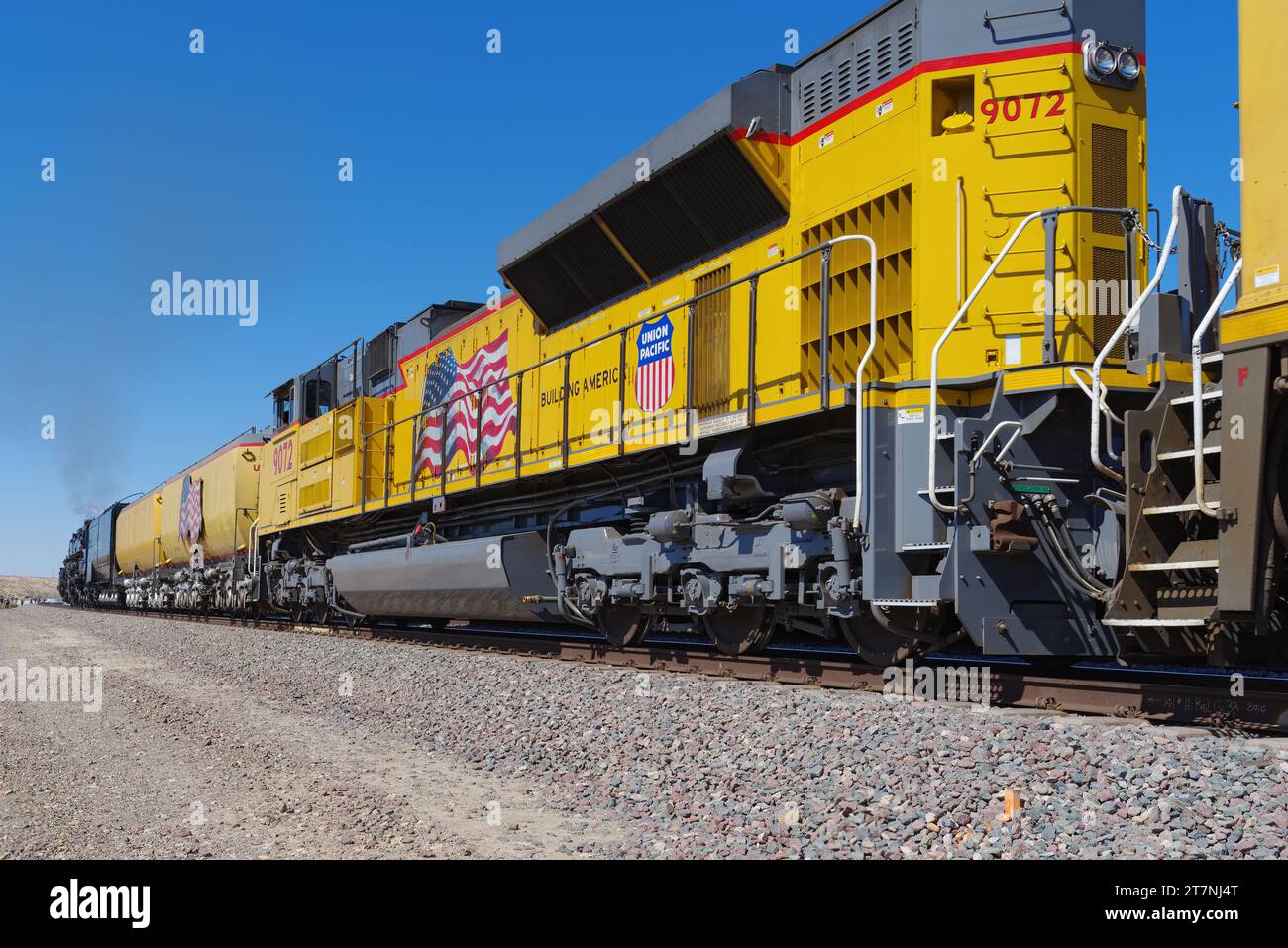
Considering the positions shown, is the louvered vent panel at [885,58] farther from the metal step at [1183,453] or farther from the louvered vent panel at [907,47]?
the metal step at [1183,453]

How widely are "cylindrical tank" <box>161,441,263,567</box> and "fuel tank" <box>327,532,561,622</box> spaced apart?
23.7 ft

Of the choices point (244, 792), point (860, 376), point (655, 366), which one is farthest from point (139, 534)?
point (860, 376)

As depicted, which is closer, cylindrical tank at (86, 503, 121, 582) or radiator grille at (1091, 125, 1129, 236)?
radiator grille at (1091, 125, 1129, 236)

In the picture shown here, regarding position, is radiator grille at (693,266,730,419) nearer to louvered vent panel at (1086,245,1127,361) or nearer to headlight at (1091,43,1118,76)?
louvered vent panel at (1086,245,1127,361)

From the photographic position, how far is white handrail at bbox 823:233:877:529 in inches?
257

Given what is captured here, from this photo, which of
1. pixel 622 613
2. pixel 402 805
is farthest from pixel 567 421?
pixel 402 805

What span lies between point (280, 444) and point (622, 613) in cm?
1205

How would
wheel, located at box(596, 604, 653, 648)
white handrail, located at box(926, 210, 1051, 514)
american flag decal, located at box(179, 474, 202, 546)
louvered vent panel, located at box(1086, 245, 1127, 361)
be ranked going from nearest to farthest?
white handrail, located at box(926, 210, 1051, 514)
louvered vent panel, located at box(1086, 245, 1127, 361)
wheel, located at box(596, 604, 653, 648)
american flag decal, located at box(179, 474, 202, 546)

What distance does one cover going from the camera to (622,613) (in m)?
10.0

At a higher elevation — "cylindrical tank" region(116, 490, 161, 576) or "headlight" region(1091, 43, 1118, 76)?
"headlight" region(1091, 43, 1118, 76)

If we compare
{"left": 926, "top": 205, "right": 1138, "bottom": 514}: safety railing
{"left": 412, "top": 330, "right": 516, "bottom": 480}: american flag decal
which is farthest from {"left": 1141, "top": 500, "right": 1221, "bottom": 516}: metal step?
{"left": 412, "top": 330, "right": 516, "bottom": 480}: american flag decal

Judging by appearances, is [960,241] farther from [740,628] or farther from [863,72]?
[740,628]

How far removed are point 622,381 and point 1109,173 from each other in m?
3.77

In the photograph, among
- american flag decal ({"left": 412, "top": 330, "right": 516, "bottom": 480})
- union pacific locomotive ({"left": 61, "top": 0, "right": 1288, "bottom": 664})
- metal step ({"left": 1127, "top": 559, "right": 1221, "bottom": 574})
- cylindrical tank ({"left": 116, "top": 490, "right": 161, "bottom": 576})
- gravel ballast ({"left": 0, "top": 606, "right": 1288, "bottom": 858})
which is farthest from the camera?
cylindrical tank ({"left": 116, "top": 490, "right": 161, "bottom": 576})
